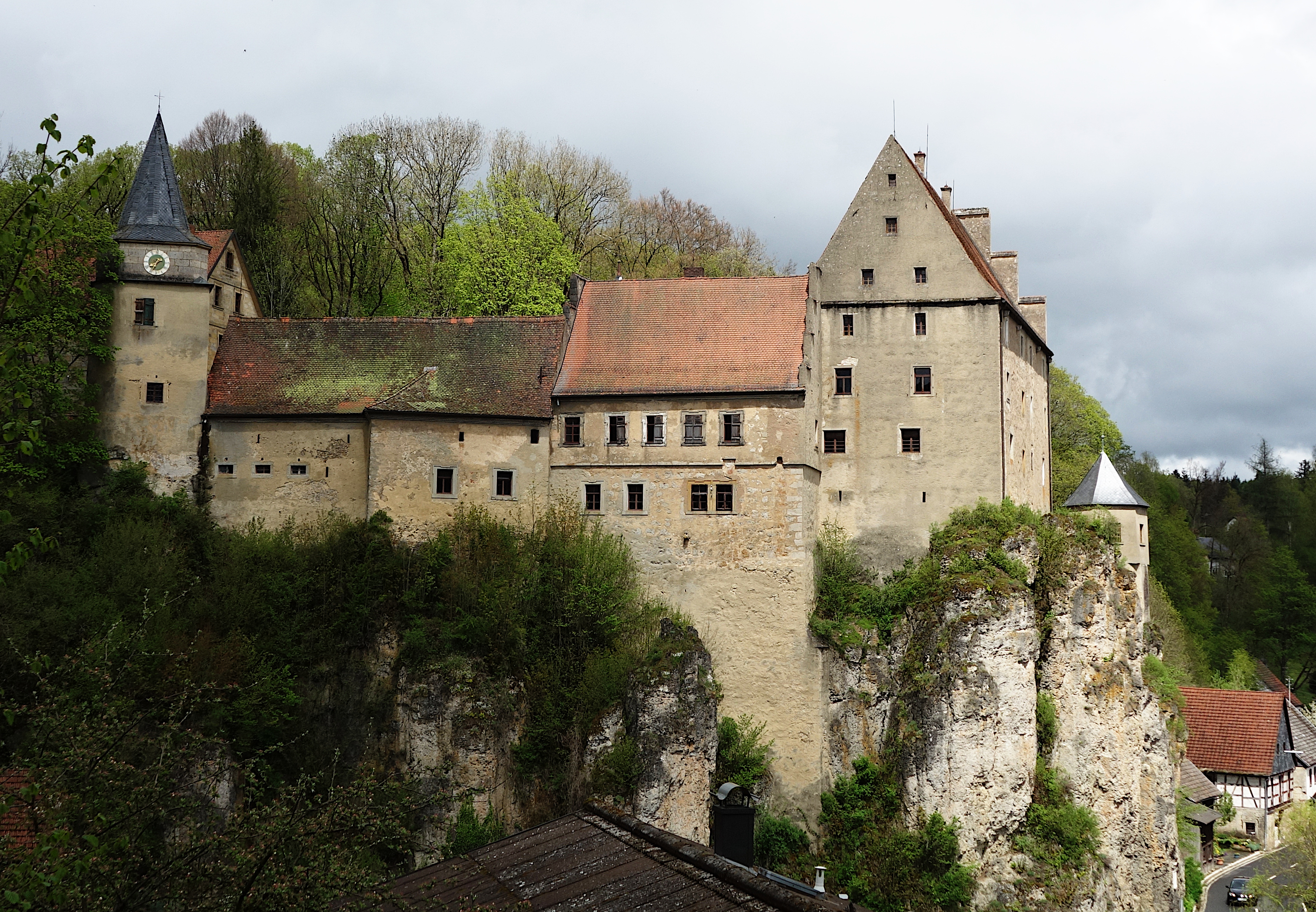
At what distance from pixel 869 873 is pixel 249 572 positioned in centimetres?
1919

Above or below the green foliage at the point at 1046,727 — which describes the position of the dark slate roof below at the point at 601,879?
above

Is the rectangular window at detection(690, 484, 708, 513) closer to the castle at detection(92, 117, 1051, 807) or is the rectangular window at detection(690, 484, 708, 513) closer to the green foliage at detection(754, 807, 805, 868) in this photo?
the castle at detection(92, 117, 1051, 807)

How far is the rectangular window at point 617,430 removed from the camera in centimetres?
3516

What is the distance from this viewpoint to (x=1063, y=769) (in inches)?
1359

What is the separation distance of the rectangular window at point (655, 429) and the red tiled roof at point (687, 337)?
78 centimetres

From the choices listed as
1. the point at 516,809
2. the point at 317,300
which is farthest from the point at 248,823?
the point at 317,300

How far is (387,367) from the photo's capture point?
3619 centimetres

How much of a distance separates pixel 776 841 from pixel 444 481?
46.2ft

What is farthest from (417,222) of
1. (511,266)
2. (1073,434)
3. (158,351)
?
(1073,434)

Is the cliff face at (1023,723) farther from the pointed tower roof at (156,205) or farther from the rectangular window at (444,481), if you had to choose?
the pointed tower roof at (156,205)

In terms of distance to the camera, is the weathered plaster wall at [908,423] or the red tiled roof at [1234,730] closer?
the weathered plaster wall at [908,423]

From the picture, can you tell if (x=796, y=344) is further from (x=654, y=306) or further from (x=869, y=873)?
(x=869, y=873)

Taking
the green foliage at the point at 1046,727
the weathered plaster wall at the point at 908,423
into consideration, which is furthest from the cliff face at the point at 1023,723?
the weathered plaster wall at the point at 908,423

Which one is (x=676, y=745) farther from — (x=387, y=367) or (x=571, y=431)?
(x=387, y=367)
